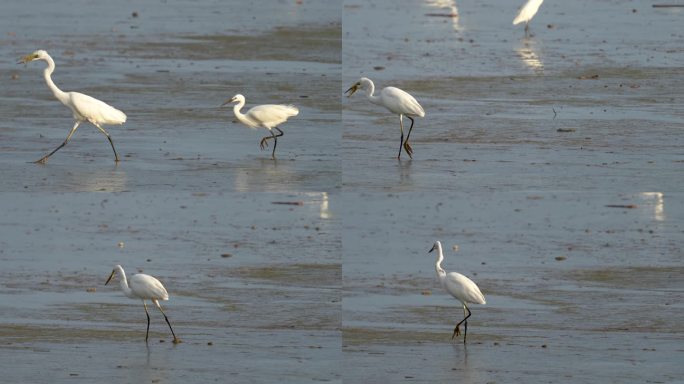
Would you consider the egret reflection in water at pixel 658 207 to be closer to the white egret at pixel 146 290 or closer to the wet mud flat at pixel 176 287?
the wet mud flat at pixel 176 287

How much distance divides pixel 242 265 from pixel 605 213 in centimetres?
396

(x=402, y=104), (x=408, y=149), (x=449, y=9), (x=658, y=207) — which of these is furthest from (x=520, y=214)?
(x=449, y=9)

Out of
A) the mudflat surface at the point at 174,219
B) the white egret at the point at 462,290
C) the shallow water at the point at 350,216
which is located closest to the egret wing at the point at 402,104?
the shallow water at the point at 350,216

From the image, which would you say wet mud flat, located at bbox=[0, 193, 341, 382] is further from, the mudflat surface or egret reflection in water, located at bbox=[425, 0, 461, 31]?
egret reflection in water, located at bbox=[425, 0, 461, 31]

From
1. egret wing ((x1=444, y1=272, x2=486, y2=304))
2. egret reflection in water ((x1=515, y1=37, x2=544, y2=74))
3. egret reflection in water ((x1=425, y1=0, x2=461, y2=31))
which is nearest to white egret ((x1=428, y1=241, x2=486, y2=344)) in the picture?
egret wing ((x1=444, y1=272, x2=486, y2=304))

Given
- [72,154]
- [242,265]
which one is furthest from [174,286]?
[72,154]

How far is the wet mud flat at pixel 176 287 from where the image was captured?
35.5 feet

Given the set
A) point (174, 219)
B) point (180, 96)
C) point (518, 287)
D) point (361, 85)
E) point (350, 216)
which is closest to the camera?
point (518, 287)

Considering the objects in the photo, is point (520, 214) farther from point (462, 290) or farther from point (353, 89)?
point (462, 290)

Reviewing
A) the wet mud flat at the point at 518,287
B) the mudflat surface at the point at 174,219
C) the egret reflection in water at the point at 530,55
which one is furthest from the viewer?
the egret reflection in water at the point at 530,55

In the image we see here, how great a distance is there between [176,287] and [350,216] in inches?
101

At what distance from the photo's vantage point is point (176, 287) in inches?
529

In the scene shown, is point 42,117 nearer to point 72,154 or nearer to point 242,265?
point 72,154

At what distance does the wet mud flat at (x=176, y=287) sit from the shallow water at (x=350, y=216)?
32 mm
